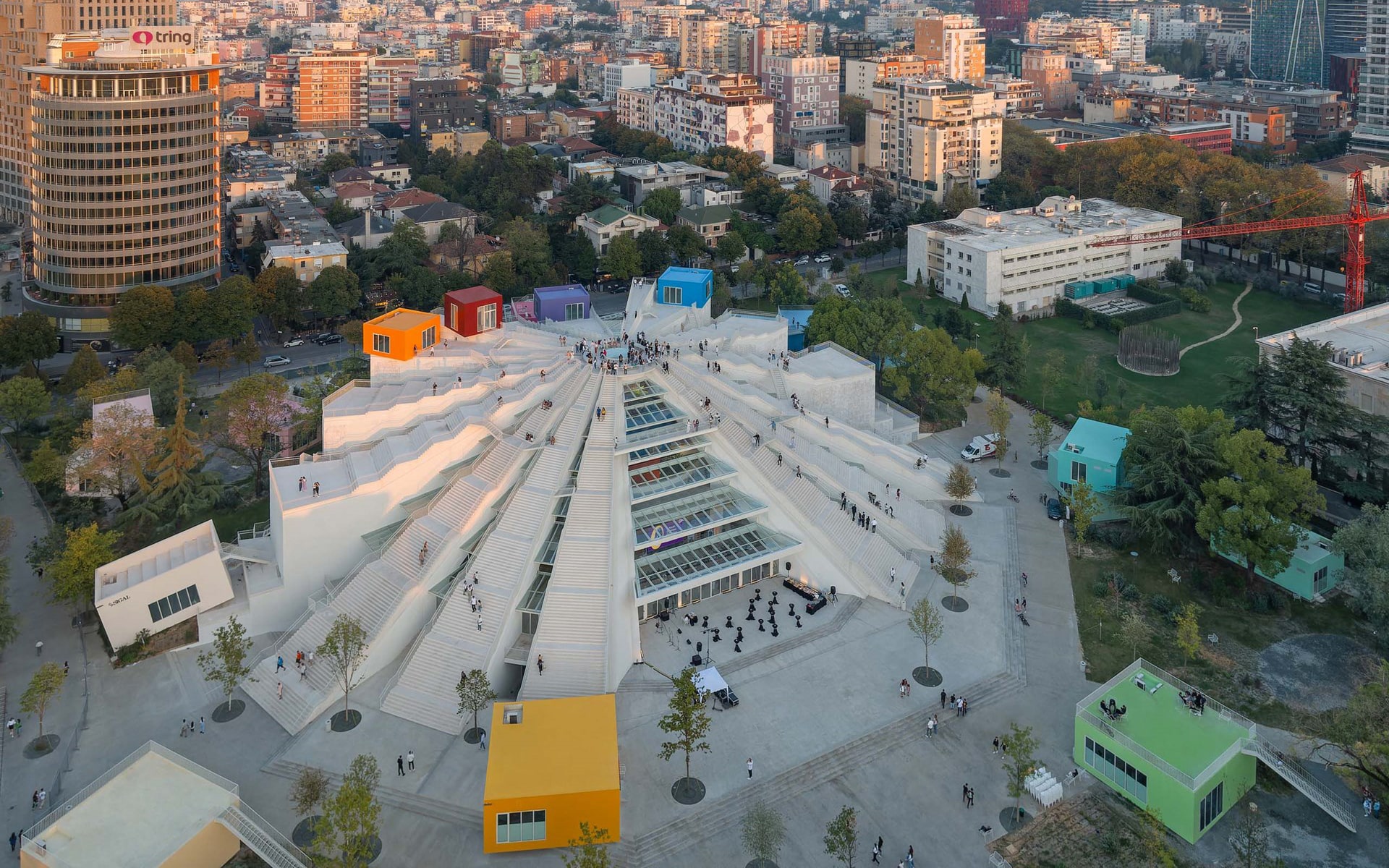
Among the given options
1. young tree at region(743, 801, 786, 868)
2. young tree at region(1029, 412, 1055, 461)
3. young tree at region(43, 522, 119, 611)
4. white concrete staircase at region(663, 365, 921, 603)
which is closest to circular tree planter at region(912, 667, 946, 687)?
white concrete staircase at region(663, 365, 921, 603)

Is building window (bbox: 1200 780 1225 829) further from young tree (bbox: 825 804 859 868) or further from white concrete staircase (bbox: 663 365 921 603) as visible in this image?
white concrete staircase (bbox: 663 365 921 603)

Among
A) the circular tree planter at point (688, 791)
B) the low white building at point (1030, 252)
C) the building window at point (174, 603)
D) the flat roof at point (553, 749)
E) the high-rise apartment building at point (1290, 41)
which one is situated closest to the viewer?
the flat roof at point (553, 749)

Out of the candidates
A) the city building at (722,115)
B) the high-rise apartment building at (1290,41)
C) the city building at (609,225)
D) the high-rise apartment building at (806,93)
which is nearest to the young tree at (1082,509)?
the city building at (609,225)

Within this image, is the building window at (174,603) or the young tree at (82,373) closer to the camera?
the building window at (174,603)

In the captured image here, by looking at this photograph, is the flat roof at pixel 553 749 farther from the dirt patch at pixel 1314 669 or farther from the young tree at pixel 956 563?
the dirt patch at pixel 1314 669

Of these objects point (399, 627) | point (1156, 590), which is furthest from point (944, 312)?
point (399, 627)

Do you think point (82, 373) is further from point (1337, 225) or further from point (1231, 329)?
point (1337, 225)
